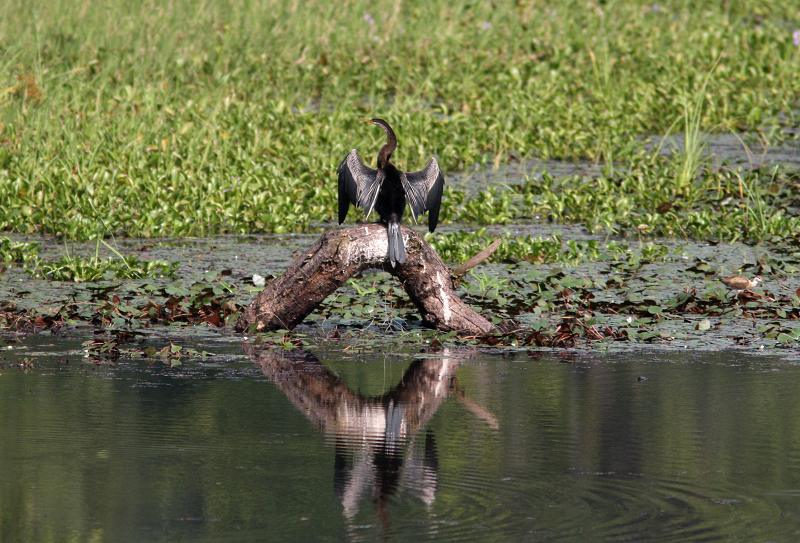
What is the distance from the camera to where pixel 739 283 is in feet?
32.9

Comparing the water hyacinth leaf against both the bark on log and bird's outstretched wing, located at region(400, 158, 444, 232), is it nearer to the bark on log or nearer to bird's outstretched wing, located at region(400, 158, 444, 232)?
the bark on log

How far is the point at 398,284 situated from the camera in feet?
33.6

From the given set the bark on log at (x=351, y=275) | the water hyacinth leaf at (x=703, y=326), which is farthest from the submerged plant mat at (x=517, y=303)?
the bark on log at (x=351, y=275)

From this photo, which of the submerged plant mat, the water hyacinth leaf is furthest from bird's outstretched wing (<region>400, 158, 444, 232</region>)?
the water hyacinth leaf

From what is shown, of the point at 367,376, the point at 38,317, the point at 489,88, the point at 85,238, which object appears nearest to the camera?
the point at 367,376

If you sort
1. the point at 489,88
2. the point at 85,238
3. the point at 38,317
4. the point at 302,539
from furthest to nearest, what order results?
the point at 489,88
the point at 85,238
the point at 38,317
the point at 302,539

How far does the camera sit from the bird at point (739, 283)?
1003 centimetres

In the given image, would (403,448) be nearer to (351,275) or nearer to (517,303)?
(351,275)

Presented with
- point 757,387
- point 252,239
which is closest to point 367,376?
point 757,387

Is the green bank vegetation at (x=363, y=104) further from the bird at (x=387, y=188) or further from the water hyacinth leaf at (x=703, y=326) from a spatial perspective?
the bird at (x=387, y=188)

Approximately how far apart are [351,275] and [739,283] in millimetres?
2819

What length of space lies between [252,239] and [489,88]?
483 centimetres

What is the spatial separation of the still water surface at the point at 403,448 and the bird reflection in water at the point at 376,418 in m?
0.01

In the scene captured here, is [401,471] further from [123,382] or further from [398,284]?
[398,284]
